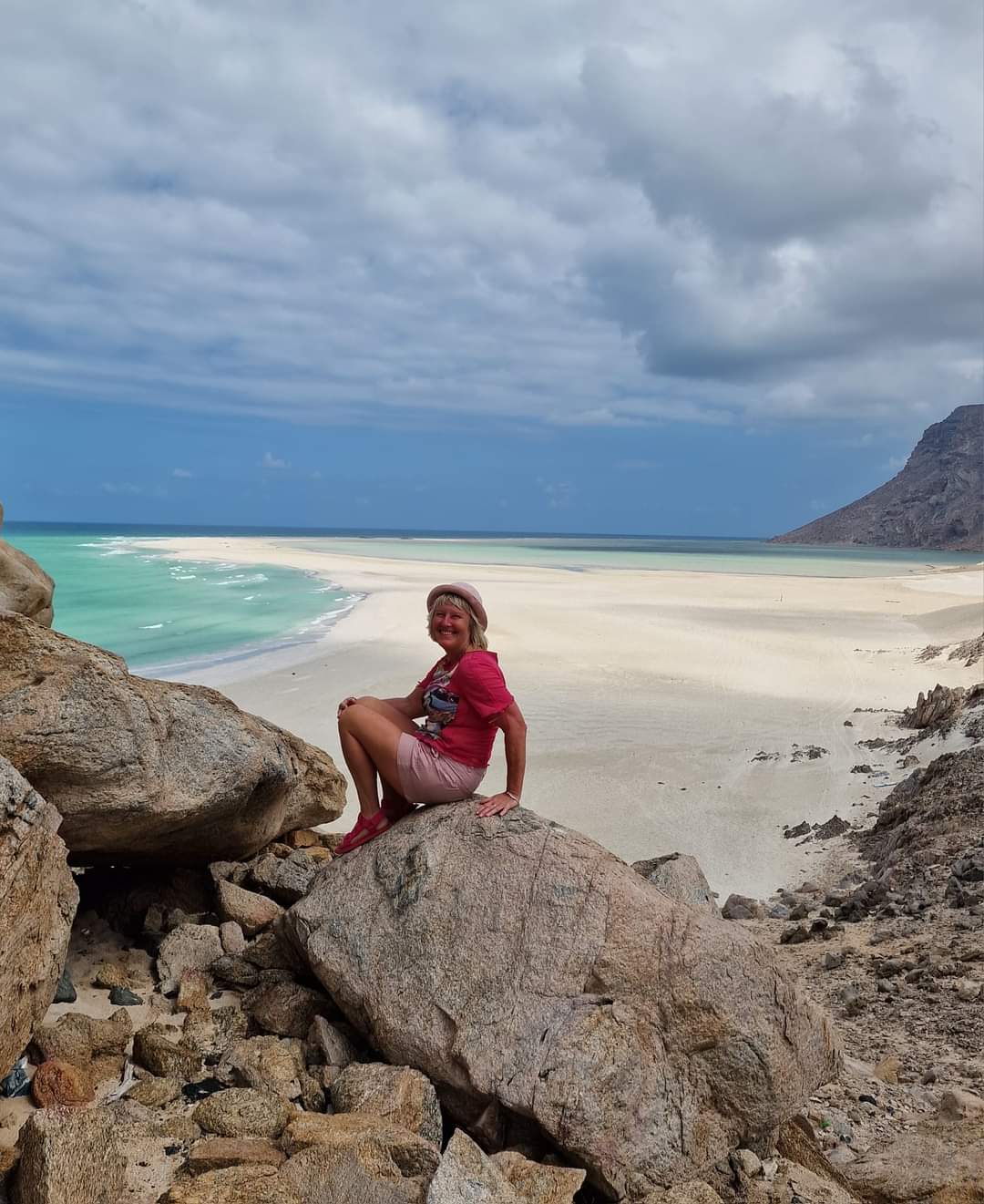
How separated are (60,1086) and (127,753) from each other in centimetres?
184

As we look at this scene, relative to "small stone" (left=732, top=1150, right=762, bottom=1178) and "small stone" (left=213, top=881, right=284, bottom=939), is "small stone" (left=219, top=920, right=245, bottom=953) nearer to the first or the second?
"small stone" (left=213, top=881, right=284, bottom=939)

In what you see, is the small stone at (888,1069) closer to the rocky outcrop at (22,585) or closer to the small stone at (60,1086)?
the small stone at (60,1086)

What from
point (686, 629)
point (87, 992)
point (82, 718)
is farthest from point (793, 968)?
point (686, 629)

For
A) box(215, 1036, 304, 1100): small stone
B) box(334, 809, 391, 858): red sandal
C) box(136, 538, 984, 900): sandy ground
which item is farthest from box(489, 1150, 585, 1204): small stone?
box(136, 538, 984, 900): sandy ground

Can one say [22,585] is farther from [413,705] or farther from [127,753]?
[413,705]

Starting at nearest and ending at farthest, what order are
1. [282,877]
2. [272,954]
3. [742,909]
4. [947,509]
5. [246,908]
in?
1. [272,954]
2. [246,908]
3. [282,877]
4. [742,909]
5. [947,509]

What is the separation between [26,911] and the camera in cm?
452

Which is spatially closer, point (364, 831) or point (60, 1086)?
point (60, 1086)

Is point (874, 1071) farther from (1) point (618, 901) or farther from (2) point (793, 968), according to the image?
(1) point (618, 901)

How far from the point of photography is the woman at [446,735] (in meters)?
5.89

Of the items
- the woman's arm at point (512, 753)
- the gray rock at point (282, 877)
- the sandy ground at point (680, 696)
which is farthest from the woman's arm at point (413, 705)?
the sandy ground at point (680, 696)

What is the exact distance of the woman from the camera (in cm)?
589

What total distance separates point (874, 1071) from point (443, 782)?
3.49m

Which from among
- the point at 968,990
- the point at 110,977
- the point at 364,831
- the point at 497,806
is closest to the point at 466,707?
the point at 497,806
